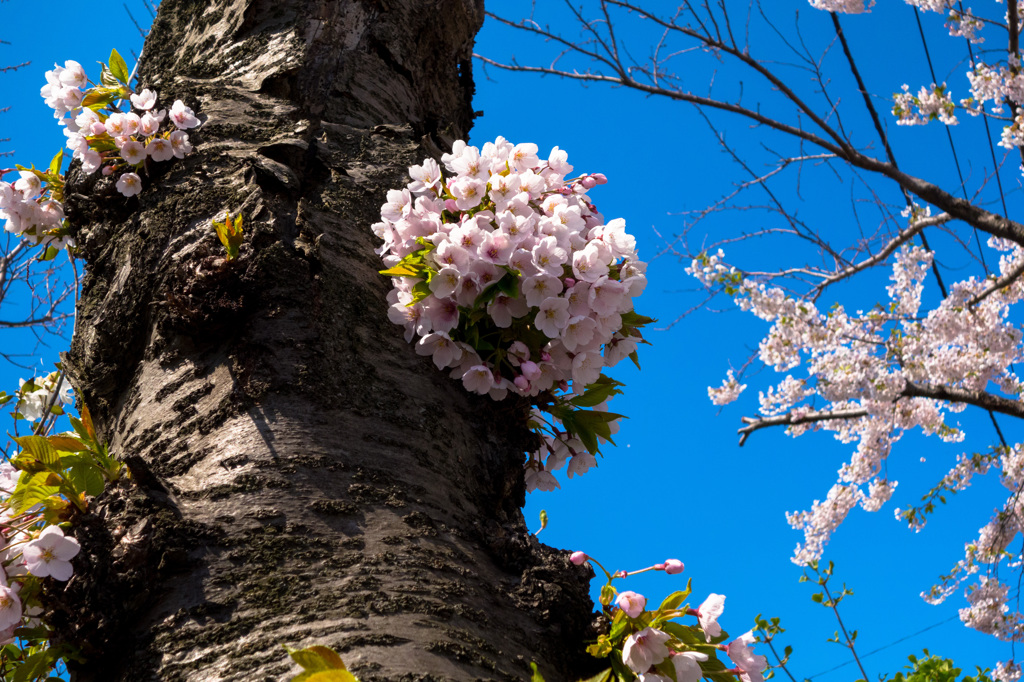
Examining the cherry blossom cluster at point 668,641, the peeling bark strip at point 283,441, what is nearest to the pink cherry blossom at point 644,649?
the cherry blossom cluster at point 668,641

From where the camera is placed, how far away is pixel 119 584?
1.00 m

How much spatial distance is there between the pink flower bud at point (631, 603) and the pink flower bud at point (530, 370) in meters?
0.44

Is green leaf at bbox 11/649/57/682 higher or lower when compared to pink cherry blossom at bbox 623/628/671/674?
higher

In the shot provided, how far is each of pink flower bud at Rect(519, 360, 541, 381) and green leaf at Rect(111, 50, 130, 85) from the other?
1.40 metres

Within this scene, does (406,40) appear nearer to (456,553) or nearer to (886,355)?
(456,553)

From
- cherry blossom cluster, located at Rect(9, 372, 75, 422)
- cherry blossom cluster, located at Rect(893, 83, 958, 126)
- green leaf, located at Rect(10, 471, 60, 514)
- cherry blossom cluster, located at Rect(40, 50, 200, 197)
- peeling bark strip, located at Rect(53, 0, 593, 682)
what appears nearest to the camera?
peeling bark strip, located at Rect(53, 0, 593, 682)

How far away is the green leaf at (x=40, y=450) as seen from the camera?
109 centimetres

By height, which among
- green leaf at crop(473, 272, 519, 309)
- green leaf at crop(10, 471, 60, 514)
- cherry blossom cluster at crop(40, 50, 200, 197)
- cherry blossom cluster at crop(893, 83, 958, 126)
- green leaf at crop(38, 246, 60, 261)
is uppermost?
cherry blossom cluster at crop(893, 83, 958, 126)

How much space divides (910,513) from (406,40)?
6.27 m

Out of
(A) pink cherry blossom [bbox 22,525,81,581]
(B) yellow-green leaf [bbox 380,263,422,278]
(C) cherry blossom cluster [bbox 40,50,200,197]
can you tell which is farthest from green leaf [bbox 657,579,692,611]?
(C) cherry blossom cluster [bbox 40,50,200,197]

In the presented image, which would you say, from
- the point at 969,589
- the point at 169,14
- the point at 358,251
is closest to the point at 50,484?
the point at 358,251

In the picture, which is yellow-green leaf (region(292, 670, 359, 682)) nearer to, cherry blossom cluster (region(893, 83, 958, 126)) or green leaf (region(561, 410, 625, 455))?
green leaf (region(561, 410, 625, 455))

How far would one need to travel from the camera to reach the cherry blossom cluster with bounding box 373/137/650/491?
3.97 feet

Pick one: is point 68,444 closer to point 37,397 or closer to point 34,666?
point 34,666
